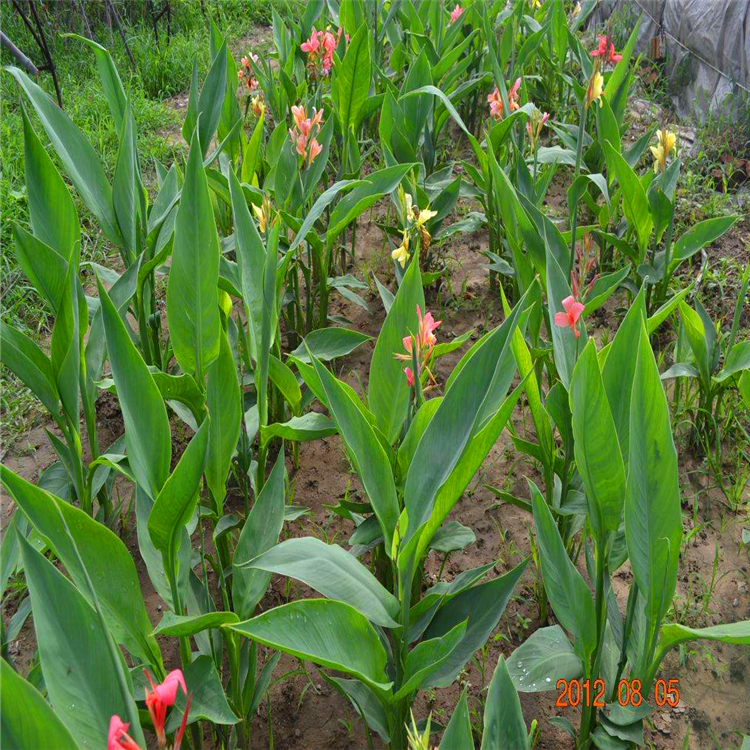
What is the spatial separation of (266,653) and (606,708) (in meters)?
→ 0.61

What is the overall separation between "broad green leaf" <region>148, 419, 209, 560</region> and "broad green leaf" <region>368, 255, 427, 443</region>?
485 millimetres

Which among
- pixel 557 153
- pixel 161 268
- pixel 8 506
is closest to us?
pixel 8 506

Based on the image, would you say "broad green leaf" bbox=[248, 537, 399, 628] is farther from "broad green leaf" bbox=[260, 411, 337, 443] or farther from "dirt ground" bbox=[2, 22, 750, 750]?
"broad green leaf" bbox=[260, 411, 337, 443]

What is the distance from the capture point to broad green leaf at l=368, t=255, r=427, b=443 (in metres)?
1.43

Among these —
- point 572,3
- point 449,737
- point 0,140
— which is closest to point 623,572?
point 449,737

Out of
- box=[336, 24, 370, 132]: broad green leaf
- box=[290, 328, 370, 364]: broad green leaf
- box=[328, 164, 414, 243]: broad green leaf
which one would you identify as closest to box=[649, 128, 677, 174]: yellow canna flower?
box=[328, 164, 414, 243]: broad green leaf

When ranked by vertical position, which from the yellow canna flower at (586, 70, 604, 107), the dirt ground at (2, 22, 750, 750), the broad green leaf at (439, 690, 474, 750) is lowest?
the dirt ground at (2, 22, 750, 750)

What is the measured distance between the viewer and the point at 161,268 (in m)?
2.12

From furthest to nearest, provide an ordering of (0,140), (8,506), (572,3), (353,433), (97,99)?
(572,3) < (97,99) < (0,140) < (8,506) < (353,433)

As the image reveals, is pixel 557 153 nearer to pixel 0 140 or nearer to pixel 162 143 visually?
pixel 162 143

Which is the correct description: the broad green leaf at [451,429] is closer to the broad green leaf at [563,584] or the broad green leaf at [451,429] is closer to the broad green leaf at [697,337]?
the broad green leaf at [563,584]

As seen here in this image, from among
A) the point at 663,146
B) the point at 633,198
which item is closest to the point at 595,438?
the point at 633,198
